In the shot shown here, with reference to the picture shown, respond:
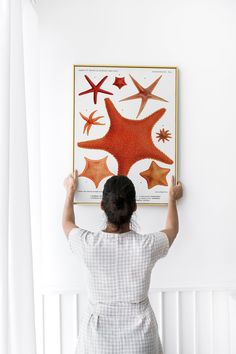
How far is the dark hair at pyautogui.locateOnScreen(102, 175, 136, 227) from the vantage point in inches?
54.6

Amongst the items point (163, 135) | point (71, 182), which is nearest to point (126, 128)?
point (163, 135)

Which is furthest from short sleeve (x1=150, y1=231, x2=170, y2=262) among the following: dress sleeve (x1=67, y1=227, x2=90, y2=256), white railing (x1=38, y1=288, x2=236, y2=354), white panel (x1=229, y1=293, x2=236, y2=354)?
white panel (x1=229, y1=293, x2=236, y2=354)

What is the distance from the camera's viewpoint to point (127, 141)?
6.03ft

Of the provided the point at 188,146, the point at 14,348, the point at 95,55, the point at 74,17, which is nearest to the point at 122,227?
the point at 14,348

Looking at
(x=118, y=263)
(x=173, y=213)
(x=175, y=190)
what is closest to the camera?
(x=118, y=263)

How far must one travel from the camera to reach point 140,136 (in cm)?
184

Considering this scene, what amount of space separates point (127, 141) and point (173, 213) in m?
0.40

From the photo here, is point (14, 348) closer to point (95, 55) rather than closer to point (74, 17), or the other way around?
point (95, 55)

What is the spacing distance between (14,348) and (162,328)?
84 centimetres

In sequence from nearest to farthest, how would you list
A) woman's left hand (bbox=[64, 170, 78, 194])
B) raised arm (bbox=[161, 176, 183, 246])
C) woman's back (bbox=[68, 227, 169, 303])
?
woman's back (bbox=[68, 227, 169, 303]), raised arm (bbox=[161, 176, 183, 246]), woman's left hand (bbox=[64, 170, 78, 194])

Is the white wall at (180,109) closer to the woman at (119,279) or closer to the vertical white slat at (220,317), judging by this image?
the vertical white slat at (220,317)

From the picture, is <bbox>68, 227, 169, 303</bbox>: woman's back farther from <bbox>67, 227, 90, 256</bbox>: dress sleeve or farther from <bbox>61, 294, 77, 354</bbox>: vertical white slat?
<bbox>61, 294, 77, 354</bbox>: vertical white slat

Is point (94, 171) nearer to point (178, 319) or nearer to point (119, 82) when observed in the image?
point (119, 82)

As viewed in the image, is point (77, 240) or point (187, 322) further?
point (187, 322)
